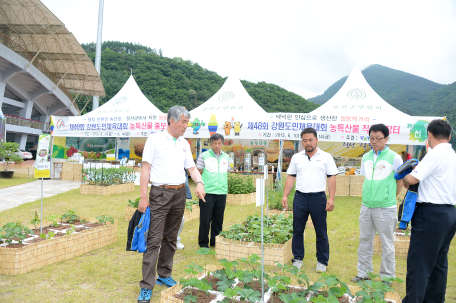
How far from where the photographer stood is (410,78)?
239 ft

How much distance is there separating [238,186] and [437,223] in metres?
6.42

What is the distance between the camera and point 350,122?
986cm

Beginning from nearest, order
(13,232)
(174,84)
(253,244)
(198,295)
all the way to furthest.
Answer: (198,295) < (13,232) < (253,244) < (174,84)

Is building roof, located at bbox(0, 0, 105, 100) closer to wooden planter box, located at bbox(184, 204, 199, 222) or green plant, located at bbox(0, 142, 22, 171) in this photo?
green plant, located at bbox(0, 142, 22, 171)

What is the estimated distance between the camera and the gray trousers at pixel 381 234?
3.35 metres

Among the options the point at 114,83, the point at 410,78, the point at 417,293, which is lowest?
the point at 417,293

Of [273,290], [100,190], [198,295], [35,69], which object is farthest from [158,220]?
[35,69]

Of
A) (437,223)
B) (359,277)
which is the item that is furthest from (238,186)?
(437,223)

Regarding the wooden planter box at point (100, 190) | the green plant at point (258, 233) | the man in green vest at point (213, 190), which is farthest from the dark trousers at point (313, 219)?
the wooden planter box at point (100, 190)

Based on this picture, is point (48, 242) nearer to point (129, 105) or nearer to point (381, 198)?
point (381, 198)

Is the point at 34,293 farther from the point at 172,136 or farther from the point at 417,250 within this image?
the point at 417,250

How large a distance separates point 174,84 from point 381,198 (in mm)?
37551

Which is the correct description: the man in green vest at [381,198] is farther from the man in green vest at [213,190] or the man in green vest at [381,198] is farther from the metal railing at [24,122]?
the metal railing at [24,122]

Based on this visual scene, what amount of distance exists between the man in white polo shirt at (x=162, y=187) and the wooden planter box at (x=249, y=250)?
1.15 m
